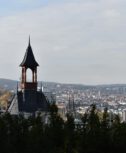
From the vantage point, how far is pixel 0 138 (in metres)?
24.6

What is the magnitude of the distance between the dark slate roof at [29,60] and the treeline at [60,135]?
27260 millimetres

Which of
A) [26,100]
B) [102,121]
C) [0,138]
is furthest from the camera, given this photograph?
[26,100]

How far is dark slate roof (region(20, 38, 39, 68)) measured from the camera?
2157 inches

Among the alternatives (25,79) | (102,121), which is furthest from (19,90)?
(102,121)

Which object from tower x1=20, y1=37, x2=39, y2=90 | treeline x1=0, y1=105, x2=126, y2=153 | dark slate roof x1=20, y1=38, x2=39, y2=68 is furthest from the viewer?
dark slate roof x1=20, y1=38, x2=39, y2=68

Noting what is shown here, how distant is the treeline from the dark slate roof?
89.4 ft

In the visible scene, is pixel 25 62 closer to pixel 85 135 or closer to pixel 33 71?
pixel 33 71

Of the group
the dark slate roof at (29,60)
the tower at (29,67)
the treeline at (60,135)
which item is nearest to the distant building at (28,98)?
the tower at (29,67)

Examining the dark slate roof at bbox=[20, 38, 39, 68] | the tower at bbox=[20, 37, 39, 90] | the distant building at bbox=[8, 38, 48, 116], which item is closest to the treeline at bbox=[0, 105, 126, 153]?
the distant building at bbox=[8, 38, 48, 116]

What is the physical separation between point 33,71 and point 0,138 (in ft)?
99.3

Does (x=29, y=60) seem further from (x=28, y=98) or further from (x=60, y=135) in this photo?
(x=60, y=135)

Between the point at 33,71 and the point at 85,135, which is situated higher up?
the point at 33,71

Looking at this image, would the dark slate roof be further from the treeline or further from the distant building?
the treeline

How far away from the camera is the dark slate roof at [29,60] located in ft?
180
